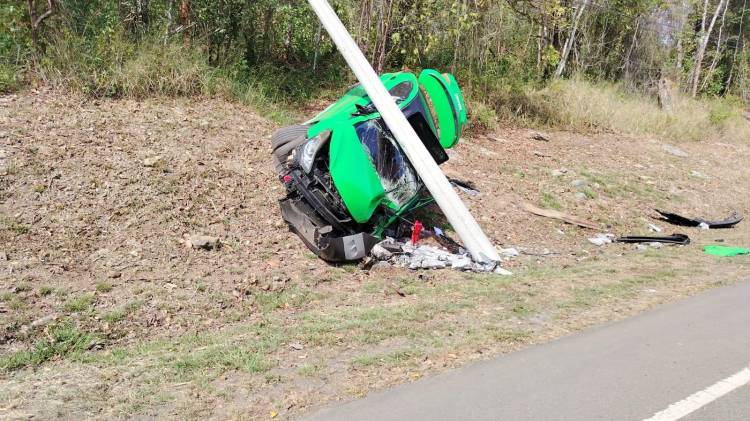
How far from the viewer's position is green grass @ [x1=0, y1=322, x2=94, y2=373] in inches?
199

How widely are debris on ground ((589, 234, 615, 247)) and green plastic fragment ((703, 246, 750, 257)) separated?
1.35 metres

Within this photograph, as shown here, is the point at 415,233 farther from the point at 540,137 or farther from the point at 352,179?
the point at 540,137

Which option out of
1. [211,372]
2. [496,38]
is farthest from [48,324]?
[496,38]

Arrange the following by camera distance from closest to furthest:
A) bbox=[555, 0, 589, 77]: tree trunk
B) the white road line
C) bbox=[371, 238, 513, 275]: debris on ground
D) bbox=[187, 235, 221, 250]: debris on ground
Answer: the white road line < bbox=[187, 235, 221, 250]: debris on ground < bbox=[371, 238, 513, 275]: debris on ground < bbox=[555, 0, 589, 77]: tree trunk

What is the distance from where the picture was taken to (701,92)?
87.5 feet

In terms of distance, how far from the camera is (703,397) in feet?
14.3

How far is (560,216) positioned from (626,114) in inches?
384

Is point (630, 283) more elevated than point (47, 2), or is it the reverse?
point (47, 2)

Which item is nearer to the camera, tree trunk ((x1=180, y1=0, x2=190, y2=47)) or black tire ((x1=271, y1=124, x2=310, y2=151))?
black tire ((x1=271, y1=124, x2=310, y2=151))

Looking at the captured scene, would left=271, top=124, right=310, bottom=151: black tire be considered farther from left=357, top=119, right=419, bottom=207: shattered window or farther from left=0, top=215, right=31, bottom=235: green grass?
left=0, top=215, right=31, bottom=235: green grass

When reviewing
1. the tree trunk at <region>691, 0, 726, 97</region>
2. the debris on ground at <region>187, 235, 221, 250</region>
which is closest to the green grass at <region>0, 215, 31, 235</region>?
the debris on ground at <region>187, 235, 221, 250</region>

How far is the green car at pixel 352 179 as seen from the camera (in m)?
7.75

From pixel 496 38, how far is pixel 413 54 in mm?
3089

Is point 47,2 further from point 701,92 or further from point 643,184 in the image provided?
point 701,92
